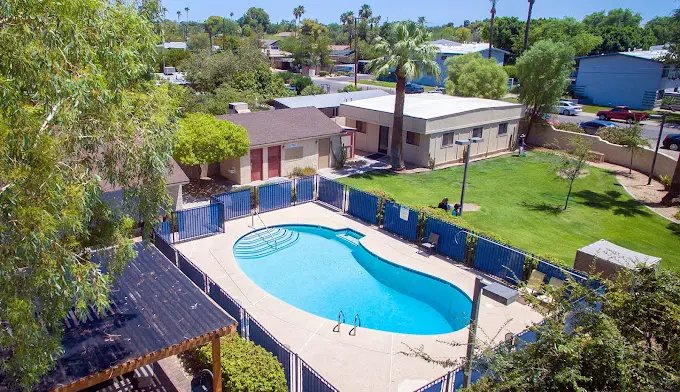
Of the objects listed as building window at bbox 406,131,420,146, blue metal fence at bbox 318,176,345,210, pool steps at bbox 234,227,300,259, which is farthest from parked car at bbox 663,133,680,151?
pool steps at bbox 234,227,300,259

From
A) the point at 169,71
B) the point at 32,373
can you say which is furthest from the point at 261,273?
the point at 169,71

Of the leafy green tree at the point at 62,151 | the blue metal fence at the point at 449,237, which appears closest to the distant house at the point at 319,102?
the blue metal fence at the point at 449,237

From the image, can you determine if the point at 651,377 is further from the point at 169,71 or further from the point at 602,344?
the point at 169,71

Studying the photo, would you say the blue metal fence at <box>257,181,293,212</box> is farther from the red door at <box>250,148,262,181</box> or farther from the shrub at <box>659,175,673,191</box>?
the shrub at <box>659,175,673,191</box>

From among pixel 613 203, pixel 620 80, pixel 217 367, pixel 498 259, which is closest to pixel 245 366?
pixel 217 367

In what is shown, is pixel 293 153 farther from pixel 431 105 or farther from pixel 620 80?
pixel 620 80

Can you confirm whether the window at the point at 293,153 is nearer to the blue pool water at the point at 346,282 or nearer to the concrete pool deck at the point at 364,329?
the blue pool water at the point at 346,282
